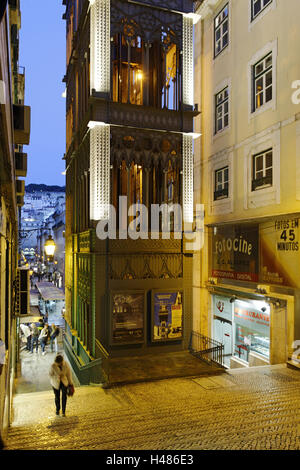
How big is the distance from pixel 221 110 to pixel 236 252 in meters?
7.21

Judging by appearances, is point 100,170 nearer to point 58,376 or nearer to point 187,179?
point 187,179

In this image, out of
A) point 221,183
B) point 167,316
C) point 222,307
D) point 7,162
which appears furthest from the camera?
point 221,183

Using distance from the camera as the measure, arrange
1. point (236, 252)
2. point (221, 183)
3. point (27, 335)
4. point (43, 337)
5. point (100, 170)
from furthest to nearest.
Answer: point (27, 335) → point (43, 337) → point (221, 183) → point (236, 252) → point (100, 170)

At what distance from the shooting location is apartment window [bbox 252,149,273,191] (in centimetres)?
1473

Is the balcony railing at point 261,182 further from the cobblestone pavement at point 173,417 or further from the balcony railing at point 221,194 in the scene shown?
the cobblestone pavement at point 173,417

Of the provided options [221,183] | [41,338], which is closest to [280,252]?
[221,183]

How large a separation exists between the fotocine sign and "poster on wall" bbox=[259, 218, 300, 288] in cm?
311

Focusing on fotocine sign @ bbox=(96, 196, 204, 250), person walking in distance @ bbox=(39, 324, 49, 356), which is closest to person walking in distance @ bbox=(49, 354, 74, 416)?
fotocine sign @ bbox=(96, 196, 204, 250)

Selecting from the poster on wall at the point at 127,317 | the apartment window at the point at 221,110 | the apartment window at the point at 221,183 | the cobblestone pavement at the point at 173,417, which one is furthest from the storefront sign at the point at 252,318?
the apartment window at the point at 221,110

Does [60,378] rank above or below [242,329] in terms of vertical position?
above

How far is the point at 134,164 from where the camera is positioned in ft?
51.4
